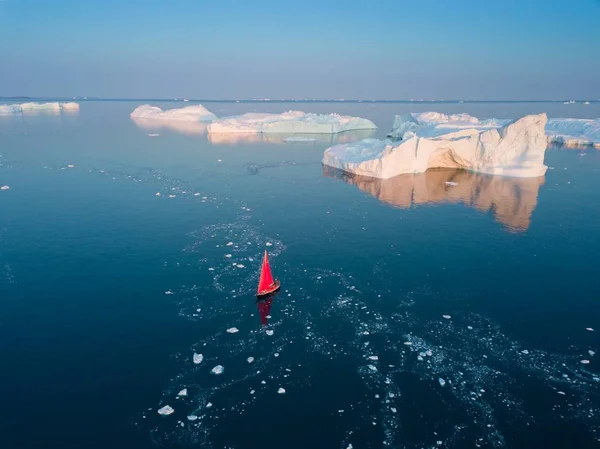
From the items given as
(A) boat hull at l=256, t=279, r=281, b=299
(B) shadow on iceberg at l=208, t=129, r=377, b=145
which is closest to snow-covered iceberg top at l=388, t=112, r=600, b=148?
(B) shadow on iceberg at l=208, t=129, r=377, b=145

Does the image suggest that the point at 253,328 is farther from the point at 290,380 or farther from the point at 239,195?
the point at 239,195

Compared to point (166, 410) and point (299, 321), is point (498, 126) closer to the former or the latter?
point (299, 321)

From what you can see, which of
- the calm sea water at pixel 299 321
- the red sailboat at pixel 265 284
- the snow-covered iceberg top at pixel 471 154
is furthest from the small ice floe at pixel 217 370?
the snow-covered iceberg top at pixel 471 154

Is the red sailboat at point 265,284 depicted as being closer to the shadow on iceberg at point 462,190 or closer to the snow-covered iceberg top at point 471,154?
the shadow on iceberg at point 462,190

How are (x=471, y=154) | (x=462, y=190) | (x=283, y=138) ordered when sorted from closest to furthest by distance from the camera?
(x=462, y=190), (x=471, y=154), (x=283, y=138)

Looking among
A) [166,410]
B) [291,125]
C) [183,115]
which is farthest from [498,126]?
[183,115]

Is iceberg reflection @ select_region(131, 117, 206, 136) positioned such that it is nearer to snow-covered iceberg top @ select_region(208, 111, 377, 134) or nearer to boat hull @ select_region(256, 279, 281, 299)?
snow-covered iceberg top @ select_region(208, 111, 377, 134)
